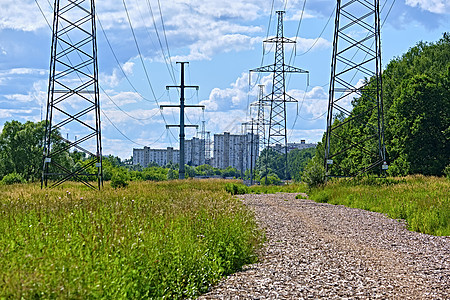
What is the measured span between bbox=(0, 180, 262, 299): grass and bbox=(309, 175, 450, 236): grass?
611 cm

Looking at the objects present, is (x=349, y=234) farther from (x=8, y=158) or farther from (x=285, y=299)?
(x=8, y=158)

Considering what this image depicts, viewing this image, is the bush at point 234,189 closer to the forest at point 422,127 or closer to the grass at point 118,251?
the forest at point 422,127

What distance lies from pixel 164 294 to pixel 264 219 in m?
9.65

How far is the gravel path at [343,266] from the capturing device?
22.8 ft

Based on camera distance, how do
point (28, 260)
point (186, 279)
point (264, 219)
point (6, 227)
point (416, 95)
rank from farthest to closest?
1. point (416, 95)
2. point (264, 219)
3. point (6, 227)
4. point (186, 279)
5. point (28, 260)

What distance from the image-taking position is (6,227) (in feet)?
25.2

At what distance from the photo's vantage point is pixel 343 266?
28.4ft

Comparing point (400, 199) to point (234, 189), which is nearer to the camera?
point (400, 199)

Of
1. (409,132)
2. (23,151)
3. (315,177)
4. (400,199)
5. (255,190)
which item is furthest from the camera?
(23,151)

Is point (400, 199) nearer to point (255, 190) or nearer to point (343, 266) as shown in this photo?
point (343, 266)

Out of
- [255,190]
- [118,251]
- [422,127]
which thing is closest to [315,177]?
[255,190]

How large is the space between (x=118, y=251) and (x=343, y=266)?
13.8 ft

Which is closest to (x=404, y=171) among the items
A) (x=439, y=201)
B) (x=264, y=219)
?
(x=439, y=201)

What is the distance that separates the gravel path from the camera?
6945mm
